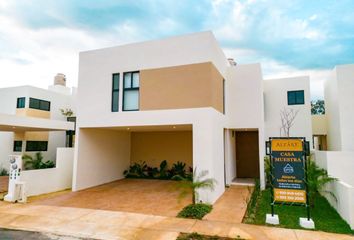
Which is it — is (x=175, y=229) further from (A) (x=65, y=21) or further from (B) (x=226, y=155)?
(A) (x=65, y=21)

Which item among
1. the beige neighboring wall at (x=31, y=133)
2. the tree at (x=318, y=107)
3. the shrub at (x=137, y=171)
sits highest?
the tree at (x=318, y=107)

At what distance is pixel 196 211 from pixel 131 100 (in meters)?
5.76

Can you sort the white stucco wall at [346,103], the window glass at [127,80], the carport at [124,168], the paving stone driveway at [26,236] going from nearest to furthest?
the paving stone driveway at [26,236] → the carport at [124,168] → the window glass at [127,80] → the white stucco wall at [346,103]

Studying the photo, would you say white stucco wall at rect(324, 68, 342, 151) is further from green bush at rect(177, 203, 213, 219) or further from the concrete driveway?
the concrete driveway

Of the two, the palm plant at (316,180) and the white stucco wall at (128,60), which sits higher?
the white stucco wall at (128,60)

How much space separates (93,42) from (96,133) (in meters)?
5.09

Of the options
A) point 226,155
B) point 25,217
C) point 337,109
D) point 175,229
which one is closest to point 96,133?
point 25,217

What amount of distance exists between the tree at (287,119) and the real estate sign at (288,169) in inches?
337

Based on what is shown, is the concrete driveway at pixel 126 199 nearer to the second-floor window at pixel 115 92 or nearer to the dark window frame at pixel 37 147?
the second-floor window at pixel 115 92

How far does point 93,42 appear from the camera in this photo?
13117 millimetres

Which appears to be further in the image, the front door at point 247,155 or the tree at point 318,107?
the tree at point 318,107

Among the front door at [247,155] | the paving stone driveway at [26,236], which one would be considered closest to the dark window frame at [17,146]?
the paving stone driveway at [26,236]

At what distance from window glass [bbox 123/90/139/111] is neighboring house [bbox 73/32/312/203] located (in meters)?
0.05

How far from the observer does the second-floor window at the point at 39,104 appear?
19.0m
